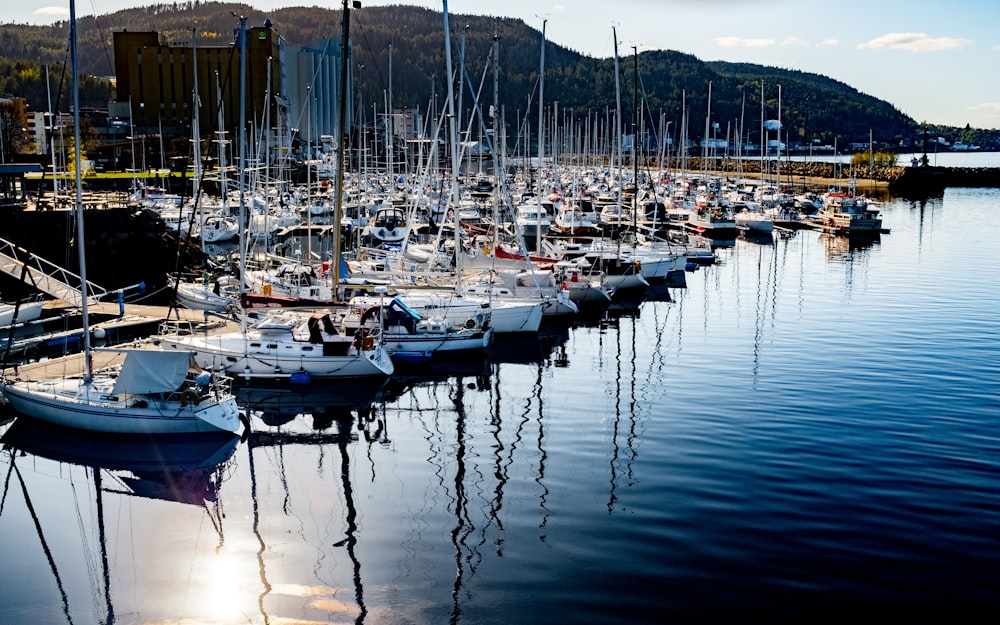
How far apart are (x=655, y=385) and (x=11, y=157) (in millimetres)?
69526

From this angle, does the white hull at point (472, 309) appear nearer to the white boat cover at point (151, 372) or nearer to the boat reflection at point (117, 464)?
the white boat cover at point (151, 372)

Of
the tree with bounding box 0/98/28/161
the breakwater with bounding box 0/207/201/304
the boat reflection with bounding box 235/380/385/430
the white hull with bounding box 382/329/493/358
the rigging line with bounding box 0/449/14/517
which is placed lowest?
the rigging line with bounding box 0/449/14/517

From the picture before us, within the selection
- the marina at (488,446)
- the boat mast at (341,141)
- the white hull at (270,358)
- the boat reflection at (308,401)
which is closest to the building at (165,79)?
the marina at (488,446)

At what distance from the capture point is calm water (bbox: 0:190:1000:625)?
16141 millimetres

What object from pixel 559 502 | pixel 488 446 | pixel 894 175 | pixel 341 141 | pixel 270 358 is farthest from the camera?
pixel 894 175

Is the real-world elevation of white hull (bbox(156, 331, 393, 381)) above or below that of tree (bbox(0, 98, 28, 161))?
below

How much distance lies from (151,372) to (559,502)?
11177 millimetres

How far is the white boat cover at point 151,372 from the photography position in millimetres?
24359

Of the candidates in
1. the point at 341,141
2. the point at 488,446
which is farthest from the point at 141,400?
the point at 341,141

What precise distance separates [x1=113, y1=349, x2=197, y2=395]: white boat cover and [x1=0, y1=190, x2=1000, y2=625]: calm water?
5.60ft

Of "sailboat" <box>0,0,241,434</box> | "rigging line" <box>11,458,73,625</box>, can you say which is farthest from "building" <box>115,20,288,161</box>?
"rigging line" <box>11,458,73,625</box>

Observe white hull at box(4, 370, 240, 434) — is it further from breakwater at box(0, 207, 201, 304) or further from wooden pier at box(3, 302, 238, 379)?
breakwater at box(0, 207, 201, 304)

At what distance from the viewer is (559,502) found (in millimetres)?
20422

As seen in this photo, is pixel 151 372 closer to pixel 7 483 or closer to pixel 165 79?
pixel 7 483
